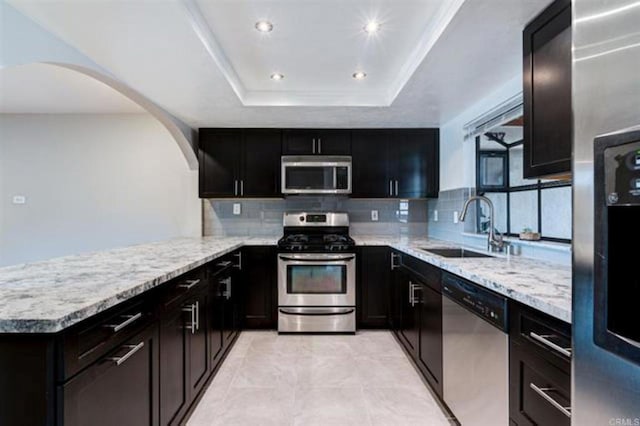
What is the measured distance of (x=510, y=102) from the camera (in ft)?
7.33

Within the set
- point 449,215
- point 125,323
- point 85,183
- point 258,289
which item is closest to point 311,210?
point 258,289

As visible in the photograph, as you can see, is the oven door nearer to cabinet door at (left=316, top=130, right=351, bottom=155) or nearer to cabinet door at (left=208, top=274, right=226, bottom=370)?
cabinet door at (left=208, top=274, right=226, bottom=370)

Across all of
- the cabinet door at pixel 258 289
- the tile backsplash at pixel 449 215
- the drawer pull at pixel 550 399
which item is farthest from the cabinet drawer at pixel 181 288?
the tile backsplash at pixel 449 215

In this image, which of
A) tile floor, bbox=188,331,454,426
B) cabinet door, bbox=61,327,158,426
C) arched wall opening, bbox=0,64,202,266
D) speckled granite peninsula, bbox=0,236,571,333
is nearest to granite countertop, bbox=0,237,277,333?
speckled granite peninsula, bbox=0,236,571,333

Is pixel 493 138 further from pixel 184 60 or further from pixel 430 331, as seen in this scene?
pixel 184 60

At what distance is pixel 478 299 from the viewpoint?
1500 mm

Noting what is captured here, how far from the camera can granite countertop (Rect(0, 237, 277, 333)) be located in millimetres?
896

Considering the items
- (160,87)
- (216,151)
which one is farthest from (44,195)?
(160,87)

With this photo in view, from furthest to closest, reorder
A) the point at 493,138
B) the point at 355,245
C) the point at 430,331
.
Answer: the point at 355,245 < the point at 493,138 < the point at 430,331

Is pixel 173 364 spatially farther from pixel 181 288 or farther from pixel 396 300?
pixel 396 300

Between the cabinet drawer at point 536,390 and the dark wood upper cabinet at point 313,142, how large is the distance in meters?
2.68

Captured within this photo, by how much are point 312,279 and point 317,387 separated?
43.3 inches

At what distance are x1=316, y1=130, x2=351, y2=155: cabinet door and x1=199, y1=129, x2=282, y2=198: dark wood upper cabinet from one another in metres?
0.45

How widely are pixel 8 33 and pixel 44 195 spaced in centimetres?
322
